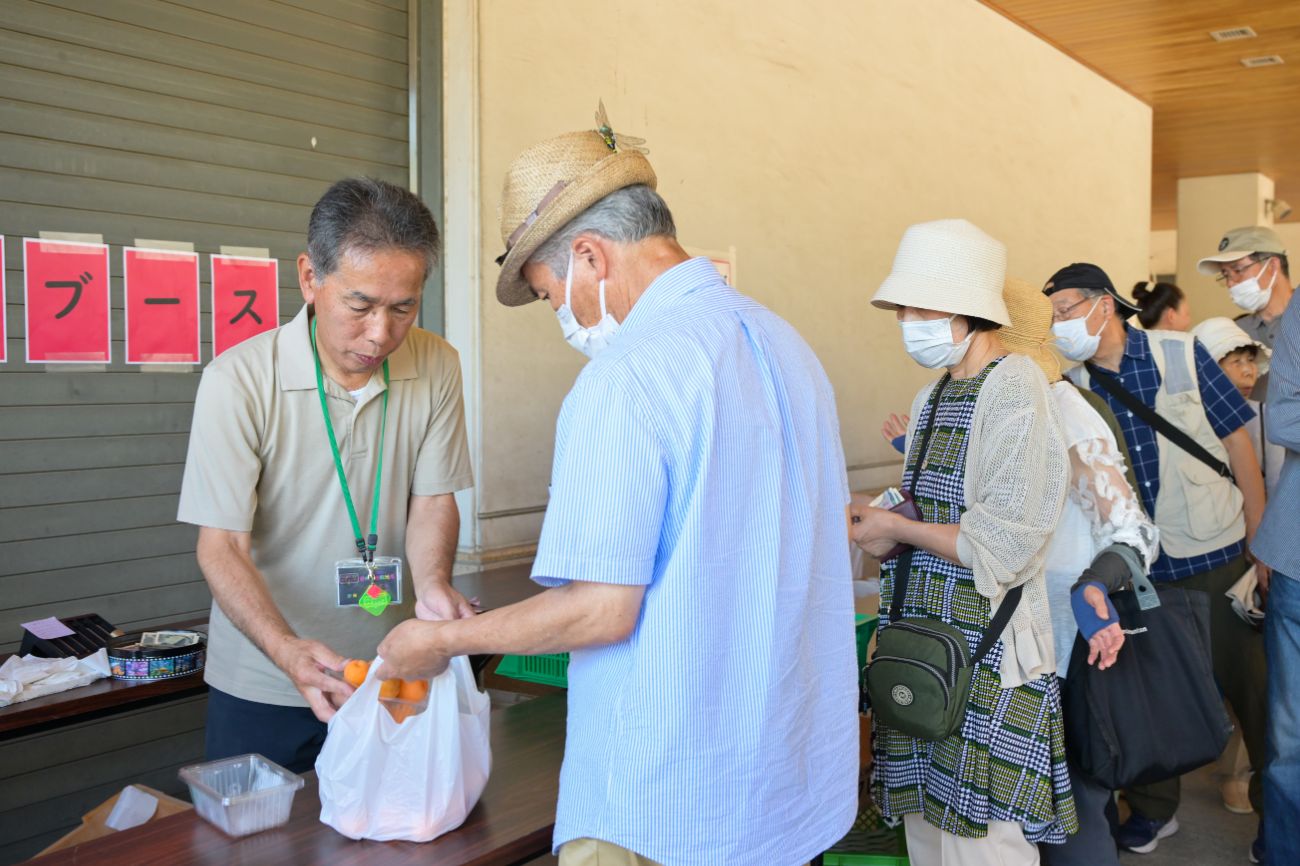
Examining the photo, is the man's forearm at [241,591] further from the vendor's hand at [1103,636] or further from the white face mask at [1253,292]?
the white face mask at [1253,292]

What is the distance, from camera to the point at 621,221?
1.55m

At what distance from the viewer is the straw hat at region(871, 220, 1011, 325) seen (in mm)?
2473

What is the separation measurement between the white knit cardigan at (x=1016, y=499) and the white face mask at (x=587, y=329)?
107 centimetres

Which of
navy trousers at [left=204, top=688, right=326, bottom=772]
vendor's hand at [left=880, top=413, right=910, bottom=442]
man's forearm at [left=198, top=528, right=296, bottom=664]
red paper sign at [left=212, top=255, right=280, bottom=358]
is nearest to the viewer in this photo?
man's forearm at [left=198, top=528, right=296, bottom=664]

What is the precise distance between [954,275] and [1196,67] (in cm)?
757

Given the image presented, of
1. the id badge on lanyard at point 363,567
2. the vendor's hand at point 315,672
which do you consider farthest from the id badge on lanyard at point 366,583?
the vendor's hand at point 315,672

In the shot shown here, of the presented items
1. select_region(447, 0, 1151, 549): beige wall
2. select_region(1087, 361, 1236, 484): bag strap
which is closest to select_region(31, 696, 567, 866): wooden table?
select_region(447, 0, 1151, 549): beige wall

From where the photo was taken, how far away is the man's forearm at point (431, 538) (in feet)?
7.43

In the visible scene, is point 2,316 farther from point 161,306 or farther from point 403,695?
point 403,695

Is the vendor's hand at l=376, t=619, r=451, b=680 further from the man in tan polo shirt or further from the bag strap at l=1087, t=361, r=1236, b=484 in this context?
the bag strap at l=1087, t=361, r=1236, b=484

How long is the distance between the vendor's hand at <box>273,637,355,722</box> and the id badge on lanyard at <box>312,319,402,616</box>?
27 centimetres

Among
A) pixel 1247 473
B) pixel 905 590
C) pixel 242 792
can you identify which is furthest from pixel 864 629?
pixel 242 792

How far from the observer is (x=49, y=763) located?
2.93m

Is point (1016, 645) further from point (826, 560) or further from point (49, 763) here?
point (49, 763)
